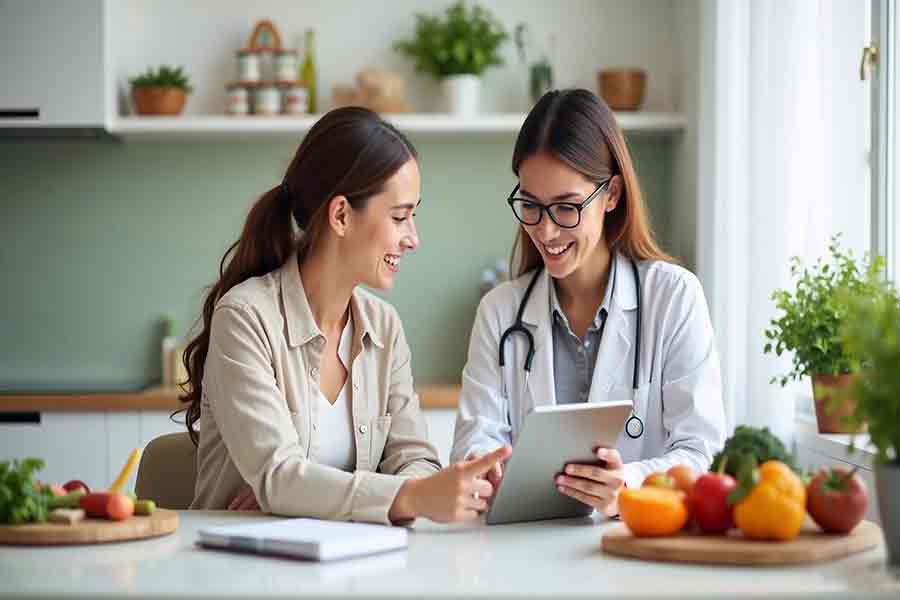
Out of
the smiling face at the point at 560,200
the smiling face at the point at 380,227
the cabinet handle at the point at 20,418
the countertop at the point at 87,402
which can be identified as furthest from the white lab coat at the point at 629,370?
the cabinet handle at the point at 20,418

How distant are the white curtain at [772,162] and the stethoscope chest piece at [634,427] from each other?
126 cm

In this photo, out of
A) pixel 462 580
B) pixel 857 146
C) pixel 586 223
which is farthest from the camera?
pixel 857 146

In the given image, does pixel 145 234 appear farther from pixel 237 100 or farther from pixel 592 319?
pixel 592 319

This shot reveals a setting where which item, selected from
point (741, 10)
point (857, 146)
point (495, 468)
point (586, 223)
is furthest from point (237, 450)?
point (741, 10)

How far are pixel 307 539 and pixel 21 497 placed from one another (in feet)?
1.47

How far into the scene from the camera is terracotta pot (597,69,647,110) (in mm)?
4340

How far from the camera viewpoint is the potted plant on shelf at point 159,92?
429 centimetres

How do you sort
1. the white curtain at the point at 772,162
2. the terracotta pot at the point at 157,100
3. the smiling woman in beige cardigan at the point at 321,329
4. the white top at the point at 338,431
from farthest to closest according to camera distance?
the terracotta pot at the point at 157,100, the white curtain at the point at 772,162, the white top at the point at 338,431, the smiling woman in beige cardigan at the point at 321,329

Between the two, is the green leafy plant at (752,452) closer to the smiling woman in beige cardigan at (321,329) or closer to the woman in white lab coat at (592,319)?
the woman in white lab coat at (592,319)

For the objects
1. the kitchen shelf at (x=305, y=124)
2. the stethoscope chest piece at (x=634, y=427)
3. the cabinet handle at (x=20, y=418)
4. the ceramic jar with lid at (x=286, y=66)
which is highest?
the ceramic jar with lid at (x=286, y=66)

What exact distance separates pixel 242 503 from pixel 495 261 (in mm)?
2615

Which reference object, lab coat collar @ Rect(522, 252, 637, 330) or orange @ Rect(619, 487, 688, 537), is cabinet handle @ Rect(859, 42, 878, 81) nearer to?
lab coat collar @ Rect(522, 252, 637, 330)

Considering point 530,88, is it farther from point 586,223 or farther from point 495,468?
point 495,468

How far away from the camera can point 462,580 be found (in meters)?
1.46
